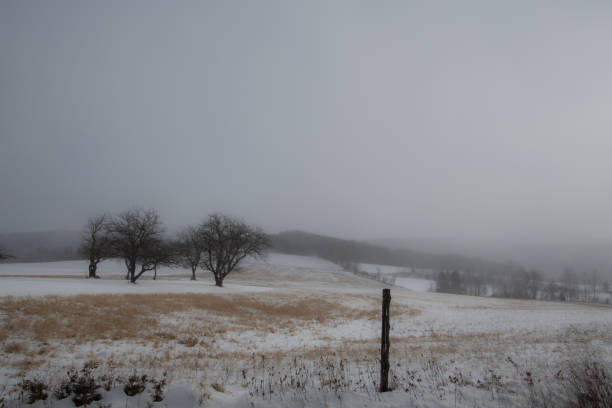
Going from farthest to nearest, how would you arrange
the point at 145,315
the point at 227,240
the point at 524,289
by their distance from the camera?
1. the point at 524,289
2. the point at 227,240
3. the point at 145,315

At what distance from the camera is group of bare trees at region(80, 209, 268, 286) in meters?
A: 38.4

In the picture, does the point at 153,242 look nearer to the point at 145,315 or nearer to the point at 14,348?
the point at 145,315

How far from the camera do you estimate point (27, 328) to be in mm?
14070

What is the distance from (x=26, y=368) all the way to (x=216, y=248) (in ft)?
116

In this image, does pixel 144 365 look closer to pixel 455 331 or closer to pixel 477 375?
pixel 477 375

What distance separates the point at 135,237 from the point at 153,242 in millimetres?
2411

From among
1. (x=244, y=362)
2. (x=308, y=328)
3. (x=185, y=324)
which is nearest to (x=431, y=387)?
(x=244, y=362)

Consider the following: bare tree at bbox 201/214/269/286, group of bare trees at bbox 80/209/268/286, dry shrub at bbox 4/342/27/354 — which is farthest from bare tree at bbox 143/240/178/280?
dry shrub at bbox 4/342/27/354

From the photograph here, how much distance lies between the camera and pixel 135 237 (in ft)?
126

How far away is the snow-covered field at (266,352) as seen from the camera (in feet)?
22.6

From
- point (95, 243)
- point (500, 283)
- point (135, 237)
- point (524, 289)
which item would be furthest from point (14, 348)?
point (500, 283)

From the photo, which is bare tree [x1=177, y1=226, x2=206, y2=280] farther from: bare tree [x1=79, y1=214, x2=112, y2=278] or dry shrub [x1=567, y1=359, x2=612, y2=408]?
dry shrub [x1=567, y1=359, x2=612, y2=408]

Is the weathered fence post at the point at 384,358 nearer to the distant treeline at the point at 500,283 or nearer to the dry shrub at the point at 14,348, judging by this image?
the dry shrub at the point at 14,348

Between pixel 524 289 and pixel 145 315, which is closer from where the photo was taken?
pixel 145 315
